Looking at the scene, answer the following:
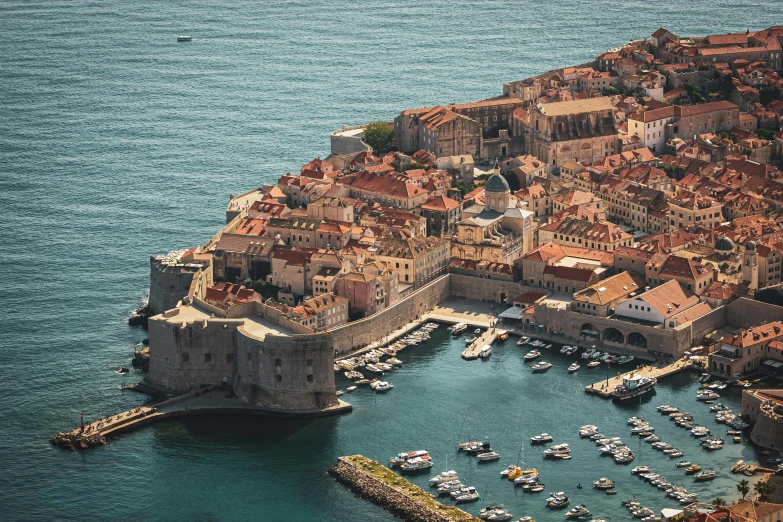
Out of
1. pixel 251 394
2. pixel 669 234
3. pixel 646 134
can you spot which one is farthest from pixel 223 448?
pixel 646 134

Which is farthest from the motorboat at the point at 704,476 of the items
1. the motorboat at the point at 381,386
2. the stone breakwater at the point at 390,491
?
the motorboat at the point at 381,386

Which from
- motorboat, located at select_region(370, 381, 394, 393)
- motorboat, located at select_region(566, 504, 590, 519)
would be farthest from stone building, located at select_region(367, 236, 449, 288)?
motorboat, located at select_region(566, 504, 590, 519)

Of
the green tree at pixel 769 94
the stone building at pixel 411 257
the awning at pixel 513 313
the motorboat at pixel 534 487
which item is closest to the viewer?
the motorboat at pixel 534 487

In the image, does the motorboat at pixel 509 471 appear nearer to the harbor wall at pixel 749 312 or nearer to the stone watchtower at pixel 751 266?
the harbor wall at pixel 749 312

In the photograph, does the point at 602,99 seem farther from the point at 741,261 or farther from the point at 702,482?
the point at 702,482

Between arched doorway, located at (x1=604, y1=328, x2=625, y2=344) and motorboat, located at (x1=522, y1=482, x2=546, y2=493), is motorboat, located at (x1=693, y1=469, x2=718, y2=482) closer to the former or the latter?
motorboat, located at (x1=522, y1=482, x2=546, y2=493)
